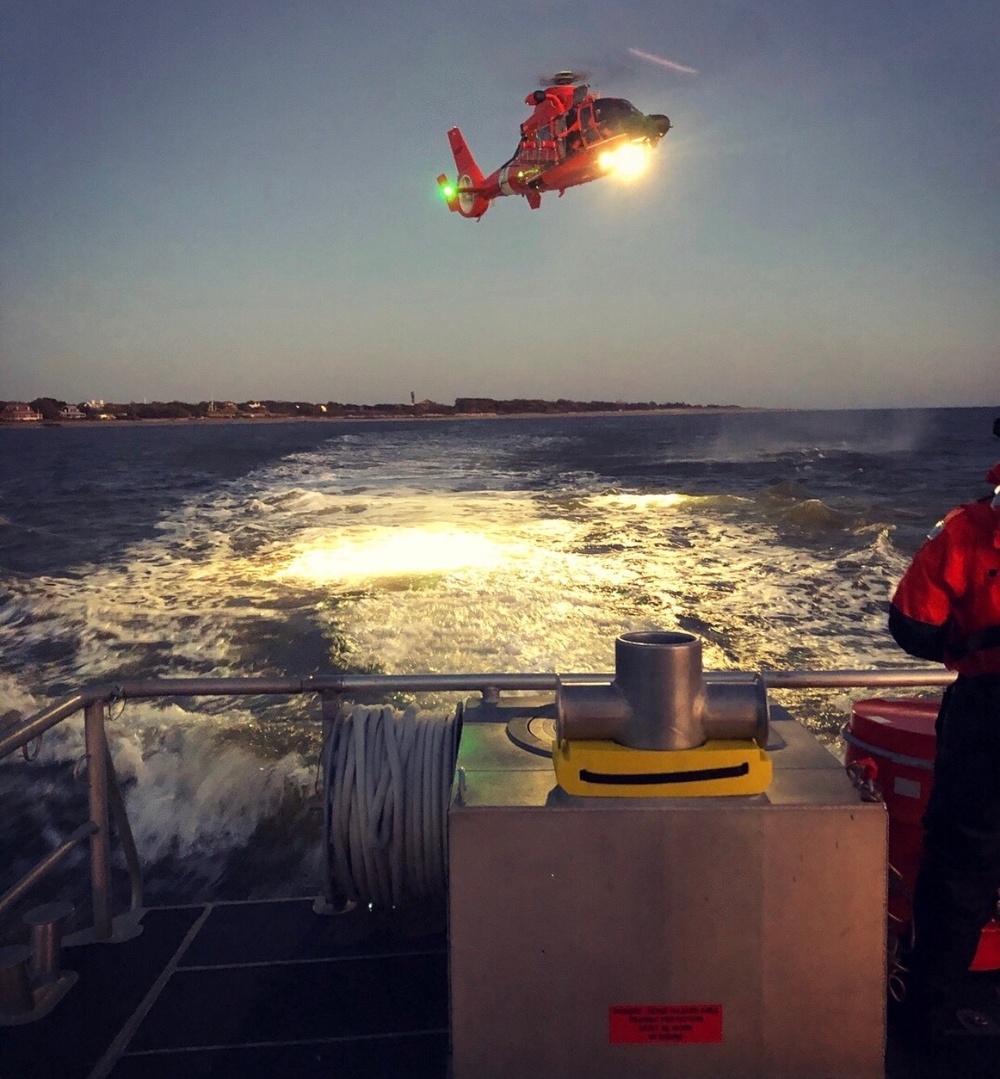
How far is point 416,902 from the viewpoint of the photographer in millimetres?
3170

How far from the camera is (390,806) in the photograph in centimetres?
286

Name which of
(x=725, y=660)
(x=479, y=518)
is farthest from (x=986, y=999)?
(x=479, y=518)

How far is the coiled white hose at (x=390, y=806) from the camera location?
2854 mm

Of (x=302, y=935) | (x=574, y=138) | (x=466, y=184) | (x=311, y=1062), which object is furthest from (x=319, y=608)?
(x=466, y=184)

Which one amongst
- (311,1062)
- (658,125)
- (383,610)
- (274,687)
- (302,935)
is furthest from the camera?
(658,125)

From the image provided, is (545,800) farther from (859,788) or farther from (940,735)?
(940,735)

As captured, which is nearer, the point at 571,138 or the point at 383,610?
the point at 383,610

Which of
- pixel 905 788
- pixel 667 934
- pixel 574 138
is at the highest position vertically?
pixel 574 138

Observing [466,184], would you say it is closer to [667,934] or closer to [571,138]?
[571,138]

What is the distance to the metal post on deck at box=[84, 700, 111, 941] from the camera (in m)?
2.95

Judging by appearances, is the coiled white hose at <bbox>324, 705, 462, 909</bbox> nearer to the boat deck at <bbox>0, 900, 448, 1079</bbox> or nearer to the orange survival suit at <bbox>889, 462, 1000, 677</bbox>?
the boat deck at <bbox>0, 900, 448, 1079</bbox>

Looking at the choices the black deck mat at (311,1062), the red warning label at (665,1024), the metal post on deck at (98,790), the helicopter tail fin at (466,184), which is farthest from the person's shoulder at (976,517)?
the helicopter tail fin at (466,184)

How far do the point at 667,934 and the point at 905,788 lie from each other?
131 cm

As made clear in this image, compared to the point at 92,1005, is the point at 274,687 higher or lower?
higher
